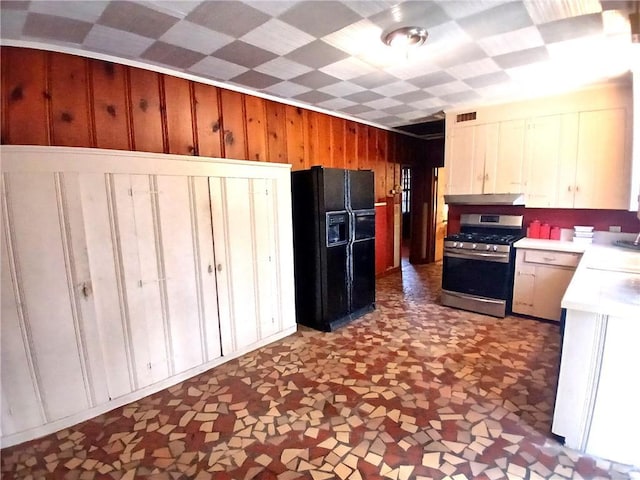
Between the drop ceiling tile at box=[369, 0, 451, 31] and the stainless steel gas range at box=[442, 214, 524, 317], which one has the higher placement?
the drop ceiling tile at box=[369, 0, 451, 31]

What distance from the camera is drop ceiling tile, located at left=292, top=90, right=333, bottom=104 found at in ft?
11.1

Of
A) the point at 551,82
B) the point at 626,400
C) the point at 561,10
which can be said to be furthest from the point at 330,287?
the point at 551,82

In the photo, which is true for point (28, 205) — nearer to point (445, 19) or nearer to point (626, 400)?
point (445, 19)

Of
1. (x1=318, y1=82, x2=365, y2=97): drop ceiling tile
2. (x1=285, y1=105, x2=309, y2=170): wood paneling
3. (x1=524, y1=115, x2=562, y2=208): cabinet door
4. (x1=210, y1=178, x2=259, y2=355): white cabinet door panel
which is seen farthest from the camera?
(x1=285, y1=105, x2=309, y2=170): wood paneling

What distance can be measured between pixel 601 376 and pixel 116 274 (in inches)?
120

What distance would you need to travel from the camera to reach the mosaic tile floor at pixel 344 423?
173 cm

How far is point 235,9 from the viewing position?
184 cm

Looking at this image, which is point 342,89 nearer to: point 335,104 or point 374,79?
point 374,79

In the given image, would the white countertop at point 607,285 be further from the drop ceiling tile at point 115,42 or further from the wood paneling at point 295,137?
the drop ceiling tile at point 115,42

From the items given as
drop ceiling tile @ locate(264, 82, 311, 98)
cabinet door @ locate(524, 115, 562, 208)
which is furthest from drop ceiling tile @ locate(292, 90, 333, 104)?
cabinet door @ locate(524, 115, 562, 208)

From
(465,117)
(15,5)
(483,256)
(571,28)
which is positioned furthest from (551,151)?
(15,5)

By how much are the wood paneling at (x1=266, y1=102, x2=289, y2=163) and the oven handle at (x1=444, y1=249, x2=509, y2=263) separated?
239cm

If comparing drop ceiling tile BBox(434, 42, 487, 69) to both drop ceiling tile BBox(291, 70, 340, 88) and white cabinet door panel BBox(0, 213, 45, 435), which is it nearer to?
drop ceiling tile BBox(291, 70, 340, 88)

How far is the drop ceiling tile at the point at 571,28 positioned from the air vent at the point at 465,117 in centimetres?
173
